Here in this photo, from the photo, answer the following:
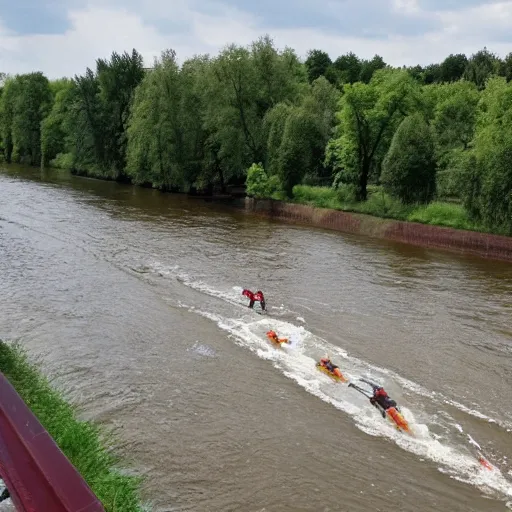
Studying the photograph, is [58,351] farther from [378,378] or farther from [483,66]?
[483,66]

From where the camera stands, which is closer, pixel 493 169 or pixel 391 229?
pixel 493 169

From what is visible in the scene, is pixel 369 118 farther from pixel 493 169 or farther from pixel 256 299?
pixel 256 299

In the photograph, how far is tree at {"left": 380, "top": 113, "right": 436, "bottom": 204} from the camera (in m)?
39.8

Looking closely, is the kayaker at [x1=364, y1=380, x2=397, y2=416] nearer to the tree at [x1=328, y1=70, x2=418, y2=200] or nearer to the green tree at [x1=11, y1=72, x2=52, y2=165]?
the tree at [x1=328, y1=70, x2=418, y2=200]

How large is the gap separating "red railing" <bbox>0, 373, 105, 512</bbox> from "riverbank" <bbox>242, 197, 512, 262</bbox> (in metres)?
29.0

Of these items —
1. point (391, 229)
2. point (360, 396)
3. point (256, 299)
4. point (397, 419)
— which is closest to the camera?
point (397, 419)

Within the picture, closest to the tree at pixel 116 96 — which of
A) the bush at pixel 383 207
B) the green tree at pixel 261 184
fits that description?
the green tree at pixel 261 184

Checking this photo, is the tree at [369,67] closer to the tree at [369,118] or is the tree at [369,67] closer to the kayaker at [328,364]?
the tree at [369,118]

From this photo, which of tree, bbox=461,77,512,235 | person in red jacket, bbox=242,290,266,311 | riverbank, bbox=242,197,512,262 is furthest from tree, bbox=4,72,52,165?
person in red jacket, bbox=242,290,266,311

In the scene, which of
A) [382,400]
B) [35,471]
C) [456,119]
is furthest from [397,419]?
[456,119]

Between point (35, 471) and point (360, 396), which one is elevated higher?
point (35, 471)

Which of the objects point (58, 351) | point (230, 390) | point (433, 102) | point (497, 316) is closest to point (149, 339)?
point (58, 351)

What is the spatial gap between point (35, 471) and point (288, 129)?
42203mm

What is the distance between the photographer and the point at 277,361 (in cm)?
1728
